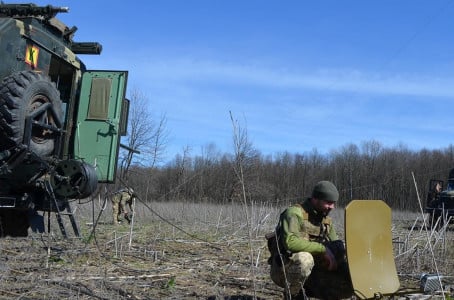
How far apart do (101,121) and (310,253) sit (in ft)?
14.6

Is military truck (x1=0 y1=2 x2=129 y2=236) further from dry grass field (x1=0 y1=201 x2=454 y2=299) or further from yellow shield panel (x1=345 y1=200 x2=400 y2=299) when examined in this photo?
yellow shield panel (x1=345 y1=200 x2=400 y2=299)

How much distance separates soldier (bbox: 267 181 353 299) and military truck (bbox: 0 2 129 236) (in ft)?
11.0

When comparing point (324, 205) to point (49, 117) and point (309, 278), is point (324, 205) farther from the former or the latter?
point (49, 117)

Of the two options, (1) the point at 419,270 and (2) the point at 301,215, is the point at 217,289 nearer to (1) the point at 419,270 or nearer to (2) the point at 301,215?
(2) the point at 301,215

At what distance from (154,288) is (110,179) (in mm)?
3087

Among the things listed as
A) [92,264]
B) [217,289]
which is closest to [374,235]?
[217,289]

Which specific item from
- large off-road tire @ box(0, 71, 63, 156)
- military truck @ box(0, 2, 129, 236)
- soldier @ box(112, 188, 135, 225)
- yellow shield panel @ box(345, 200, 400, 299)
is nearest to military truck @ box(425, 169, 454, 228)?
soldier @ box(112, 188, 135, 225)

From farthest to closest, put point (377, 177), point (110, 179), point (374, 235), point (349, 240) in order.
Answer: point (377, 177) → point (110, 179) → point (374, 235) → point (349, 240)

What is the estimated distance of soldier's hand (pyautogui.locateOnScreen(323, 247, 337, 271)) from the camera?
4.11 meters

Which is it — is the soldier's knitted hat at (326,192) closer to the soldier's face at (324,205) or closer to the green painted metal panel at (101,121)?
the soldier's face at (324,205)

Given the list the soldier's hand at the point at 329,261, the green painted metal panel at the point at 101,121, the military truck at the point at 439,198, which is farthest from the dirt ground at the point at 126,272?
the military truck at the point at 439,198

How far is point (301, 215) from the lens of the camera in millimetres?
4211

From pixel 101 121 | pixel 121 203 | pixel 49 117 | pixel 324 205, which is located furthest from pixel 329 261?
pixel 121 203

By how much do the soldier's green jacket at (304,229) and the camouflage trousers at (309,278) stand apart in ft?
0.24
